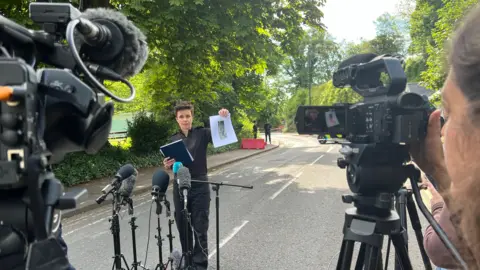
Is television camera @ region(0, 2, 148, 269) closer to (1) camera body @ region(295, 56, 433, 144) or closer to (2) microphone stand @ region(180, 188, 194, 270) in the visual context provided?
(1) camera body @ region(295, 56, 433, 144)

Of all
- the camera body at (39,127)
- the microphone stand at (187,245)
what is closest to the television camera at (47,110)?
the camera body at (39,127)

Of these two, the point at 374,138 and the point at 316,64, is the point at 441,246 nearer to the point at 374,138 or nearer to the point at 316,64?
the point at 374,138

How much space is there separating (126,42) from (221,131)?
2.76 meters

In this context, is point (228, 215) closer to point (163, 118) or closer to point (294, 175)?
point (294, 175)

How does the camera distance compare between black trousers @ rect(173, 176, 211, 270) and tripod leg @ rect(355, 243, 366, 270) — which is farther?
black trousers @ rect(173, 176, 211, 270)

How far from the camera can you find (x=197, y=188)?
13.8 ft

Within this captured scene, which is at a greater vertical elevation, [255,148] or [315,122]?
[315,122]

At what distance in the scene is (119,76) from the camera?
1451 millimetres

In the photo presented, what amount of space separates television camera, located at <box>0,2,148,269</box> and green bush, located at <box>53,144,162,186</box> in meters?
9.53

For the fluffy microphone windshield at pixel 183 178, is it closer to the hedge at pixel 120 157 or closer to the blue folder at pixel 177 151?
the blue folder at pixel 177 151

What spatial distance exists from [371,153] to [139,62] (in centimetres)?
116

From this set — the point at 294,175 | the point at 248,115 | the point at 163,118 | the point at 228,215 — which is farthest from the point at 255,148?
the point at 228,215

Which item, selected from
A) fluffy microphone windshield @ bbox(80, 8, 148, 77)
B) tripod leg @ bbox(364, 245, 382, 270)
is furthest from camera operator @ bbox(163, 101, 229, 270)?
fluffy microphone windshield @ bbox(80, 8, 148, 77)

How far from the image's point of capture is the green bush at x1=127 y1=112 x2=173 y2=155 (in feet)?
51.9
